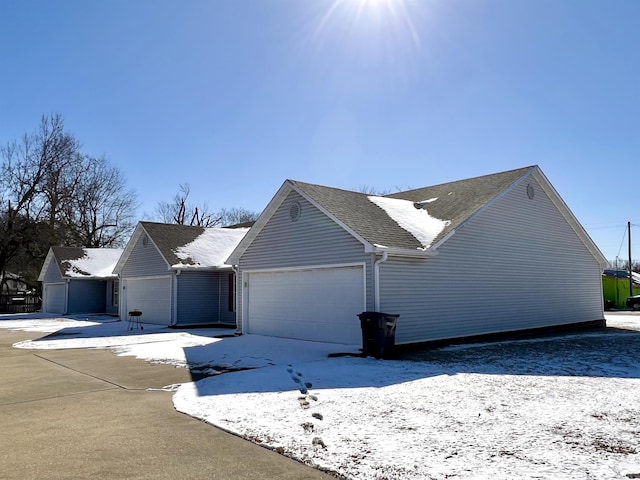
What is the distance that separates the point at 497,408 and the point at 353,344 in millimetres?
6570

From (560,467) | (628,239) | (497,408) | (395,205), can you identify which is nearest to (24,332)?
(395,205)

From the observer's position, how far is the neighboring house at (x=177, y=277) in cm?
2161

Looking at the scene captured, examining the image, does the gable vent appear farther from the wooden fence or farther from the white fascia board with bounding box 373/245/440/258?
the wooden fence

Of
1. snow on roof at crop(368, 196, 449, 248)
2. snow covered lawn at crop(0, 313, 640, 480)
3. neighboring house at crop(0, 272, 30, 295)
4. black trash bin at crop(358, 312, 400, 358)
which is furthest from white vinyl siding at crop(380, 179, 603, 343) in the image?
neighboring house at crop(0, 272, 30, 295)

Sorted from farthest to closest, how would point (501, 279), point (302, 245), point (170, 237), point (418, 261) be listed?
point (170, 237) < point (501, 279) < point (302, 245) < point (418, 261)

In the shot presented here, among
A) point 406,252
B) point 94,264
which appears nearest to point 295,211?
point 406,252

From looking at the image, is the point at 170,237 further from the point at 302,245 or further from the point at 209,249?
the point at 302,245

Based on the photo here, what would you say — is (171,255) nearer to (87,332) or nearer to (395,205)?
(87,332)

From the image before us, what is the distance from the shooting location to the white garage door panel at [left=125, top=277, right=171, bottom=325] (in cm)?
2223

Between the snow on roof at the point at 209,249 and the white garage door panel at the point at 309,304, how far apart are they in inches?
219

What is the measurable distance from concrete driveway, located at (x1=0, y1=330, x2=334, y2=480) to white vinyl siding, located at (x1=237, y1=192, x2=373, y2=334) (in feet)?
17.1

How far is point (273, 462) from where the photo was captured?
4.93 m

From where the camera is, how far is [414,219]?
1549cm

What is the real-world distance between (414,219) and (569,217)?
23.5 ft
